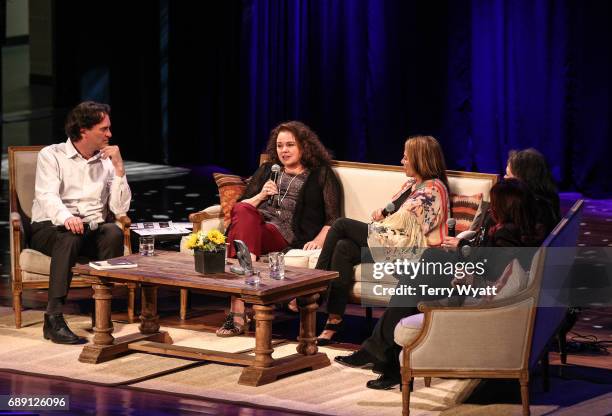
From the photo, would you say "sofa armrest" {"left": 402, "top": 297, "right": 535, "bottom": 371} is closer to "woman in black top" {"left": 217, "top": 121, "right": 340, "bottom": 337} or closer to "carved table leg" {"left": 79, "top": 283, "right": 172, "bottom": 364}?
"carved table leg" {"left": 79, "top": 283, "right": 172, "bottom": 364}

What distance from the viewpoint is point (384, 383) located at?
194 inches

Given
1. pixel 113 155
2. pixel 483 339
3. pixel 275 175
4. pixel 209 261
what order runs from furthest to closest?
1. pixel 275 175
2. pixel 113 155
3. pixel 209 261
4. pixel 483 339

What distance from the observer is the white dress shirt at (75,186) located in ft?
19.9

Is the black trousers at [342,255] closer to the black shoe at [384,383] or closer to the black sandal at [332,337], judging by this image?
the black sandal at [332,337]

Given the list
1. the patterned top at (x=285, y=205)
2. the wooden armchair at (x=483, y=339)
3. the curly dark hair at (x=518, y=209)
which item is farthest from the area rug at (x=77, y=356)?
the curly dark hair at (x=518, y=209)

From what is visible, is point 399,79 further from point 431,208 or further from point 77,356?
point 77,356

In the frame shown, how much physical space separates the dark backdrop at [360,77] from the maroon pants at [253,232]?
464 centimetres

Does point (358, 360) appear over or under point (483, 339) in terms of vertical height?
under

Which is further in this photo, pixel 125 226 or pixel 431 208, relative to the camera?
pixel 125 226

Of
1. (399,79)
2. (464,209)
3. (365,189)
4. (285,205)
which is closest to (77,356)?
(285,205)

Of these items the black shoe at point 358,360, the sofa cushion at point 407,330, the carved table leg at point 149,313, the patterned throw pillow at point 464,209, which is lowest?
the black shoe at point 358,360

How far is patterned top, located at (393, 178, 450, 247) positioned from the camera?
5629 millimetres

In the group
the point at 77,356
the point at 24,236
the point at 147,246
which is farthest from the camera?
the point at 24,236

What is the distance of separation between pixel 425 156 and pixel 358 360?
108cm
